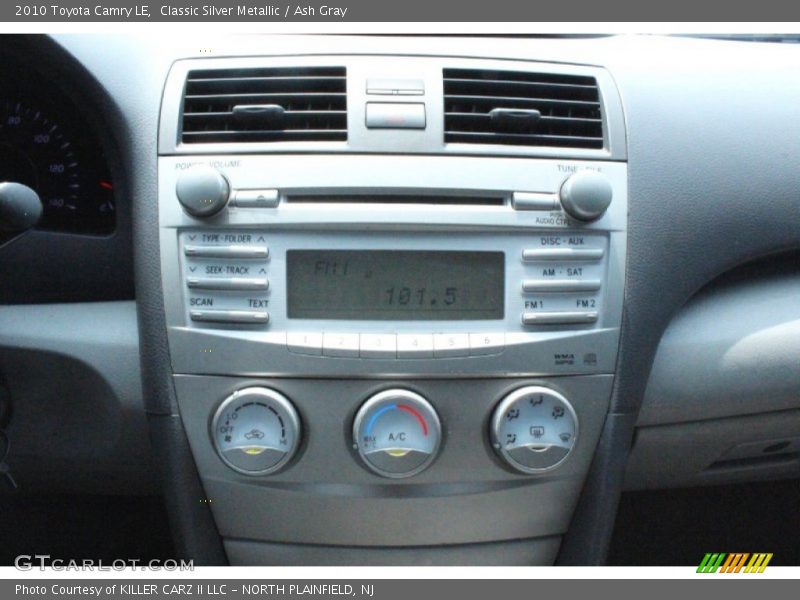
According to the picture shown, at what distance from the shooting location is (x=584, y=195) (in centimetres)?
131

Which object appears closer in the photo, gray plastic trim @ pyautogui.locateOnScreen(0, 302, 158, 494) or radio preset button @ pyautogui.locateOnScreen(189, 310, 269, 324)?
radio preset button @ pyautogui.locateOnScreen(189, 310, 269, 324)

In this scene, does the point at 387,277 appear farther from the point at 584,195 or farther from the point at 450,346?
the point at 584,195

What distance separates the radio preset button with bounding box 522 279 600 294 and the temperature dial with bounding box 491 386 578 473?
6.4 inches

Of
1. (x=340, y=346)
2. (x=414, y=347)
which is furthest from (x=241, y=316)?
(x=414, y=347)

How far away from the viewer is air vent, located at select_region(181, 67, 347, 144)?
1.34 meters

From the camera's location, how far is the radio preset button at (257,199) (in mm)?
1293

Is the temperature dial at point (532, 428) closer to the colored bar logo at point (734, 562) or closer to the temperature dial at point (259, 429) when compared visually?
the temperature dial at point (259, 429)

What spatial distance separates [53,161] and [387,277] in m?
0.74

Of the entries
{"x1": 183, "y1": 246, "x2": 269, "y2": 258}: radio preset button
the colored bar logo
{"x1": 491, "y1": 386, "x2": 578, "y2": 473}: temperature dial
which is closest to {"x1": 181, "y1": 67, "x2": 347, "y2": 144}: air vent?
{"x1": 183, "y1": 246, "x2": 269, "y2": 258}: radio preset button

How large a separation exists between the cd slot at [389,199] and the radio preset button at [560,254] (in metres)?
0.10

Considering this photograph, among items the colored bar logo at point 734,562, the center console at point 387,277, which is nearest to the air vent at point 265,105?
the center console at point 387,277

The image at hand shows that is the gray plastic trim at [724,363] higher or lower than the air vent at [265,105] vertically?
lower

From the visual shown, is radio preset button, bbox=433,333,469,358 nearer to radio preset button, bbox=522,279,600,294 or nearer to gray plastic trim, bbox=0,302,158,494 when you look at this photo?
radio preset button, bbox=522,279,600,294

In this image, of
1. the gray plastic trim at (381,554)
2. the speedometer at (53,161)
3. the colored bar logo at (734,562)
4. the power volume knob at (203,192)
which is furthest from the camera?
the colored bar logo at (734,562)
